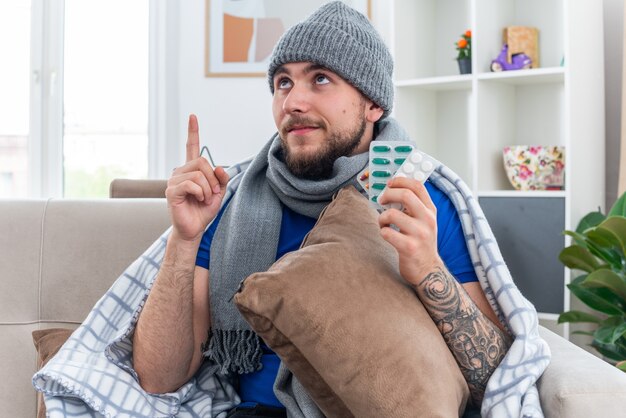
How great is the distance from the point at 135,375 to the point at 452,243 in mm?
616

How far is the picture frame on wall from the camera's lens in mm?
4156

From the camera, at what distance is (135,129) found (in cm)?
438

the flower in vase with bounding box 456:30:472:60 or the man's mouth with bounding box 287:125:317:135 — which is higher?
the flower in vase with bounding box 456:30:472:60

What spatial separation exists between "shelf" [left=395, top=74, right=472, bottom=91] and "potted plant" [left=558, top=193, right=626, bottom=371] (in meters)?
0.81

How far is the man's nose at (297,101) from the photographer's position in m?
1.52

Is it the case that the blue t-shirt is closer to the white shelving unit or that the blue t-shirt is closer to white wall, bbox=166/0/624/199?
the white shelving unit

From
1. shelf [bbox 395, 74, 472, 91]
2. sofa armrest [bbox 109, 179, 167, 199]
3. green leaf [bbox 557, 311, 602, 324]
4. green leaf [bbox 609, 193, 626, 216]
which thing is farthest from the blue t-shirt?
shelf [bbox 395, 74, 472, 91]

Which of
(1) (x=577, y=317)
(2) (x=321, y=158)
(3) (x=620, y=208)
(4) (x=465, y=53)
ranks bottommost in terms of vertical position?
(1) (x=577, y=317)

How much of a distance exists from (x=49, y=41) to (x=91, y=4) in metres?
0.31

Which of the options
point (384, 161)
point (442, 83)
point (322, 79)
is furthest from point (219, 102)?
point (384, 161)

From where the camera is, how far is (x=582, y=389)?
1031mm

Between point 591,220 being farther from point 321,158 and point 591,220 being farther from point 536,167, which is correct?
point 321,158

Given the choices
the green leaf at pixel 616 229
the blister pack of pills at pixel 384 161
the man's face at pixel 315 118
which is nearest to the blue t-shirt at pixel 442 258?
the man's face at pixel 315 118

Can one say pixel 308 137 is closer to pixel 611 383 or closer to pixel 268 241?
pixel 268 241
